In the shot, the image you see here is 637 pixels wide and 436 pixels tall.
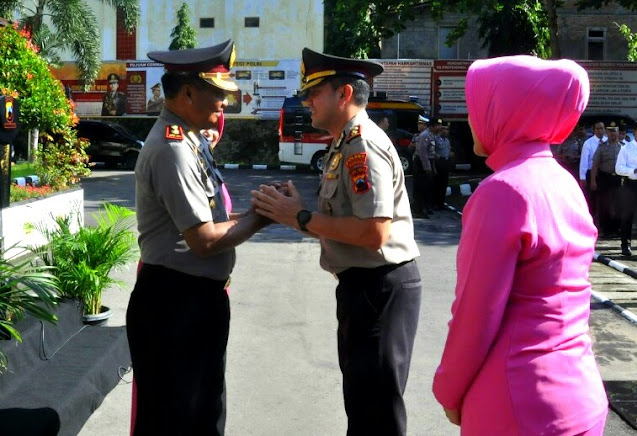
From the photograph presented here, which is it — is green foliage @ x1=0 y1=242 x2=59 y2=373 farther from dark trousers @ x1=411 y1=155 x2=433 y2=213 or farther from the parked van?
the parked van

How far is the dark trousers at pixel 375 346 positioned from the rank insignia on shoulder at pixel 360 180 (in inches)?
13.5

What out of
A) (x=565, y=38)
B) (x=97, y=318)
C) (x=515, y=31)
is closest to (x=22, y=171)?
(x=97, y=318)

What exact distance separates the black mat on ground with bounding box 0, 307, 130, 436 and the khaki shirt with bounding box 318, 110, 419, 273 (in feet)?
6.62

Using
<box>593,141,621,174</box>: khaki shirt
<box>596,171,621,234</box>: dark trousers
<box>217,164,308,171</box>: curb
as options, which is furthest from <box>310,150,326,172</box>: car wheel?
<box>593,141,621,174</box>: khaki shirt

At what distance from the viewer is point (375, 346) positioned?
341 centimetres

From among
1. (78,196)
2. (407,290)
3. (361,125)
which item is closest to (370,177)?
(361,125)

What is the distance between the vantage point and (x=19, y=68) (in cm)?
988

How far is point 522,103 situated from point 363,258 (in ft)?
4.09

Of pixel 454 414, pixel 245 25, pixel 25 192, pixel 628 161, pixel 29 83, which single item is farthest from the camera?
pixel 245 25

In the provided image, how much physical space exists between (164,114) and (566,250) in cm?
179

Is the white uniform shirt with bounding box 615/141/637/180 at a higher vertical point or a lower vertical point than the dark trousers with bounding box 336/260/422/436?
higher

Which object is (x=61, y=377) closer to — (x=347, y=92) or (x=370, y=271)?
(x=370, y=271)

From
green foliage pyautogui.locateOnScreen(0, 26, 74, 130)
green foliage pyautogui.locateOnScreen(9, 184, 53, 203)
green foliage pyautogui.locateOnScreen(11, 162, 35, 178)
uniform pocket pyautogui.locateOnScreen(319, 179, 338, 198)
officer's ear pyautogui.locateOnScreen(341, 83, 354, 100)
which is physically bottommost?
green foliage pyautogui.locateOnScreen(9, 184, 53, 203)

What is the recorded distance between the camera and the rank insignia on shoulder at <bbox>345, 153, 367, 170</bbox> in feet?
11.0
